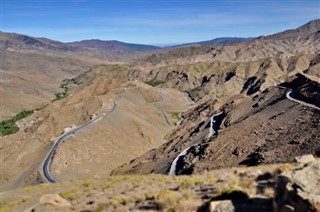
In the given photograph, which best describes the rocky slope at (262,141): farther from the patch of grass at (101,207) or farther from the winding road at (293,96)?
the patch of grass at (101,207)

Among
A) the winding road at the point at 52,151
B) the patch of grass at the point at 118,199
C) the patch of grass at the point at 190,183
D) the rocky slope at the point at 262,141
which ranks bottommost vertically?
the winding road at the point at 52,151

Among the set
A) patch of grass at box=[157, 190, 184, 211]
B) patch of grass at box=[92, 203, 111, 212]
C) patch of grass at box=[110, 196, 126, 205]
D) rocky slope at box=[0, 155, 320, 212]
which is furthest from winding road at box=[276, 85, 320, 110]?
patch of grass at box=[92, 203, 111, 212]

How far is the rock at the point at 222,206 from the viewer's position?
15133mm

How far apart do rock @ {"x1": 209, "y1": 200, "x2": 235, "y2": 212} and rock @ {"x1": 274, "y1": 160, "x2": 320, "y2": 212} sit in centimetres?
179

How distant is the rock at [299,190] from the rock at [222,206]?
1794mm

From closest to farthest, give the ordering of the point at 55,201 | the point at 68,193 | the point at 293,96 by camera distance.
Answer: the point at 55,201 → the point at 68,193 → the point at 293,96

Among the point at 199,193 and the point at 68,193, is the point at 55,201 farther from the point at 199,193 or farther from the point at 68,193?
the point at 199,193

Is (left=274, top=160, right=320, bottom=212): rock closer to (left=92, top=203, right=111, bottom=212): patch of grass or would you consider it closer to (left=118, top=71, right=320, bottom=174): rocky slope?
(left=92, top=203, right=111, bottom=212): patch of grass

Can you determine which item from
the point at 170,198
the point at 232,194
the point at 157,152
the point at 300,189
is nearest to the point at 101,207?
the point at 170,198

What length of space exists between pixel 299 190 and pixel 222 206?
318 centimetres

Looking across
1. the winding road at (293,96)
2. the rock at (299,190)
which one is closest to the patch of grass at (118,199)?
the rock at (299,190)

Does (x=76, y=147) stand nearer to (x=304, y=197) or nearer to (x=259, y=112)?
(x=259, y=112)

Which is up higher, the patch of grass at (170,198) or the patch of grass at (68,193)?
the patch of grass at (170,198)

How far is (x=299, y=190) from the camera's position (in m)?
13.1
